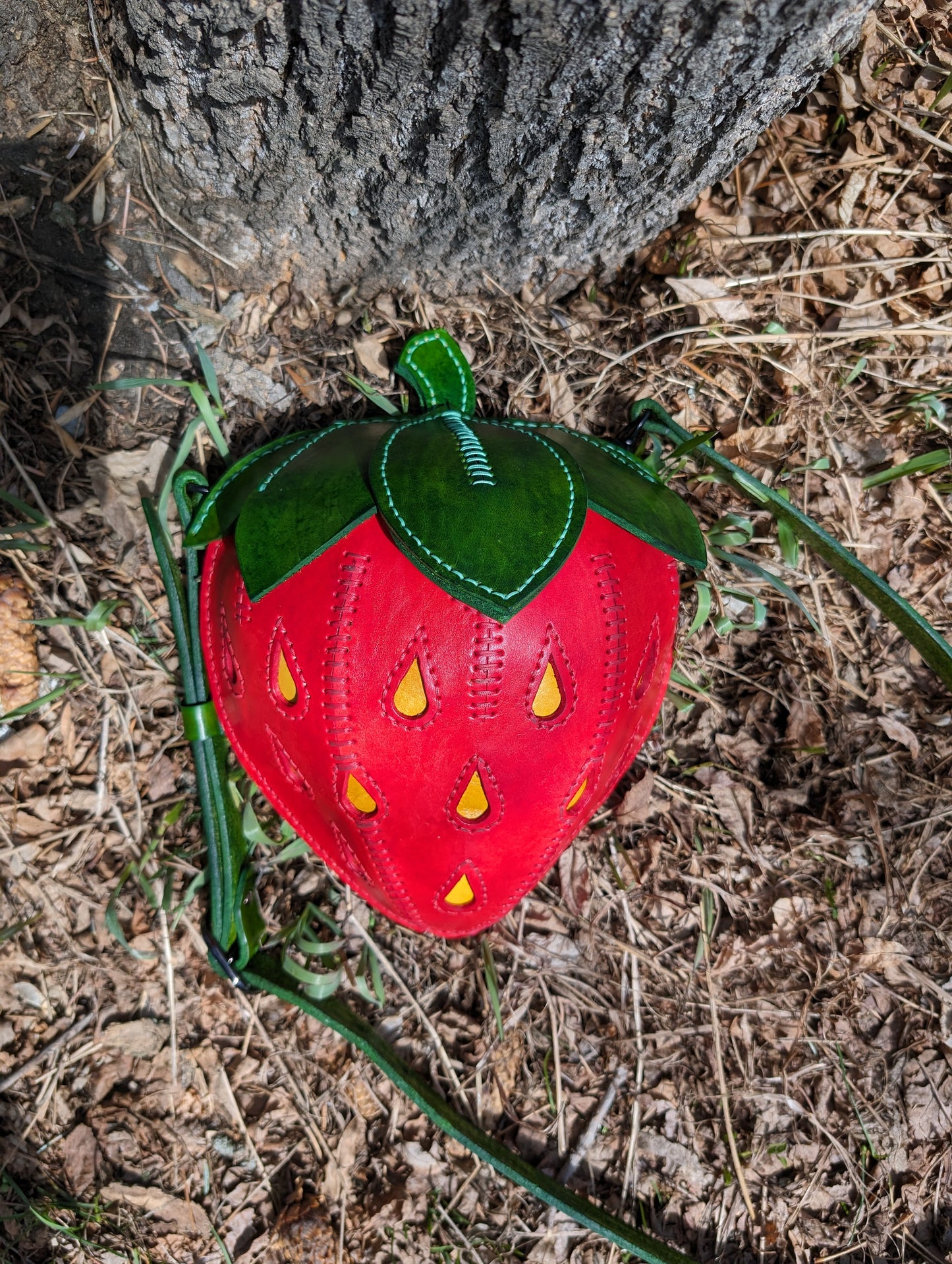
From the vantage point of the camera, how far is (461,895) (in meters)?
1.52

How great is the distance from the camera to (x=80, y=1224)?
5.87 ft

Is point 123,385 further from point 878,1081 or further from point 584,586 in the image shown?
point 878,1081

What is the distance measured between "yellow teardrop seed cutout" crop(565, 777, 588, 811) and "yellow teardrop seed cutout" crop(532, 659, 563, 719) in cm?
16

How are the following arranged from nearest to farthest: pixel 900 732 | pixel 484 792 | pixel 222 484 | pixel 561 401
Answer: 1. pixel 484 792
2. pixel 222 484
3. pixel 561 401
4. pixel 900 732

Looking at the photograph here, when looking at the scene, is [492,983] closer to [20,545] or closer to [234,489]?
[234,489]

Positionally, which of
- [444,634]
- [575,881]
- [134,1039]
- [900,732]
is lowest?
[134,1039]

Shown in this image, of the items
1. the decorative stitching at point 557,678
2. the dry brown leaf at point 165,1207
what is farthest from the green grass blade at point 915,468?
the dry brown leaf at point 165,1207

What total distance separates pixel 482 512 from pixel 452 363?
48 centimetres

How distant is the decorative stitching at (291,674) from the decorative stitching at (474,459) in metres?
0.37

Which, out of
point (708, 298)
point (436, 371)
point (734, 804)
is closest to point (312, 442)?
point (436, 371)

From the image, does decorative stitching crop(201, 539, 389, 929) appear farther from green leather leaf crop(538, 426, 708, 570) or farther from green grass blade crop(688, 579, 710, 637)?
green grass blade crop(688, 579, 710, 637)

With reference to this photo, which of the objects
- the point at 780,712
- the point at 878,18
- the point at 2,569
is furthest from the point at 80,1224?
the point at 878,18

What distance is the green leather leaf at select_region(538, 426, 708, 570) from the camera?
1419 millimetres

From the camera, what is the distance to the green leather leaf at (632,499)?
4.66 ft
